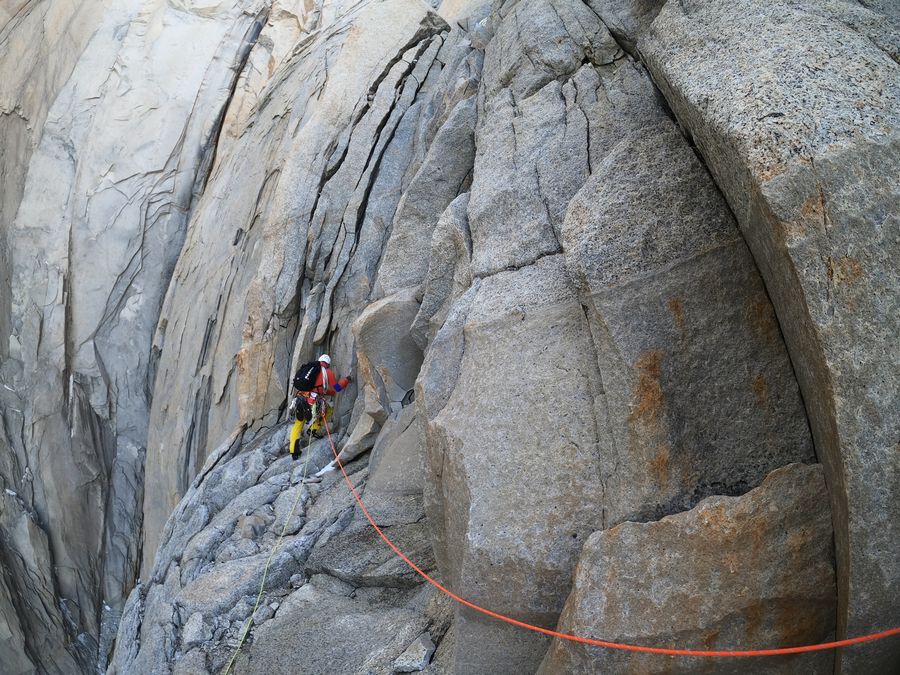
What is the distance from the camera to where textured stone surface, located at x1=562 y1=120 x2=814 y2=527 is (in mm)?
5746

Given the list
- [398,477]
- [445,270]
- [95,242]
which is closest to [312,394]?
[398,477]

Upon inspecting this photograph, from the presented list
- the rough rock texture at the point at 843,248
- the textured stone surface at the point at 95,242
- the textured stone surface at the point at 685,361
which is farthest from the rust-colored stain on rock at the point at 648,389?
the textured stone surface at the point at 95,242

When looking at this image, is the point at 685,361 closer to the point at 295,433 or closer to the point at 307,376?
the point at 307,376

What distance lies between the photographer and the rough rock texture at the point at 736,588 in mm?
5027

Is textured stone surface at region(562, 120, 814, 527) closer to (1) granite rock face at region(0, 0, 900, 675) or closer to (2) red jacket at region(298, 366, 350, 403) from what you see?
(1) granite rock face at region(0, 0, 900, 675)

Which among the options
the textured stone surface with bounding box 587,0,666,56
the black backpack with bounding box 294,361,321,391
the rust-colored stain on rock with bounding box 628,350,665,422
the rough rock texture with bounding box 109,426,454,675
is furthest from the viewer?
the black backpack with bounding box 294,361,321,391

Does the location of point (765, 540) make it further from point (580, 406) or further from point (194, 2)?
point (194, 2)

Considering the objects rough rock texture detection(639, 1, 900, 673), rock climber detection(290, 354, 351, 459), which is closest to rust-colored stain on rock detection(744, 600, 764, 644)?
rough rock texture detection(639, 1, 900, 673)

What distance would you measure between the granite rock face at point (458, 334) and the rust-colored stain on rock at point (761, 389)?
0.02 meters

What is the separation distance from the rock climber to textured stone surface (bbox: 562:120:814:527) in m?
5.80

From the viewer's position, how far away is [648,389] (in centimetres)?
586

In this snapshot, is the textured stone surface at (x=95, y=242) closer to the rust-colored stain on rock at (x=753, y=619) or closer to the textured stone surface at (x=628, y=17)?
the textured stone surface at (x=628, y=17)

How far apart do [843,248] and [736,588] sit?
2290mm

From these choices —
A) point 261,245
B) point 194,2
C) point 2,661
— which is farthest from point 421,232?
point 2,661
